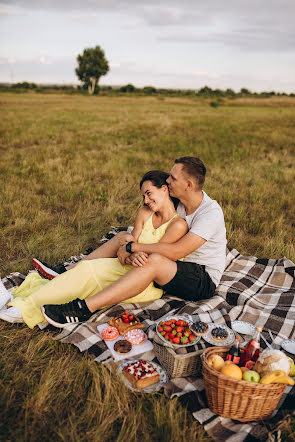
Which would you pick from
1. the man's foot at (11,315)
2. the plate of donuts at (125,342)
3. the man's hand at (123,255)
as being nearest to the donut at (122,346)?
the plate of donuts at (125,342)

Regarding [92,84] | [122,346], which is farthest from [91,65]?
[122,346]

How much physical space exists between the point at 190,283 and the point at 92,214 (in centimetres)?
330

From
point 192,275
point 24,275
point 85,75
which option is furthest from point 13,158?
point 85,75

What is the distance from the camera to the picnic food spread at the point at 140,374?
2736 millimetres

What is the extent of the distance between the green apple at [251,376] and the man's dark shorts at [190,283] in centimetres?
134

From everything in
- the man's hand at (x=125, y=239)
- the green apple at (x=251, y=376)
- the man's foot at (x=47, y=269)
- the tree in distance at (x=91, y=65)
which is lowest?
the man's foot at (x=47, y=269)

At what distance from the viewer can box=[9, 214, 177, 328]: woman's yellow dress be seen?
3.50 meters

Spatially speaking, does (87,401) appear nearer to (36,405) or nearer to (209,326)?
(36,405)

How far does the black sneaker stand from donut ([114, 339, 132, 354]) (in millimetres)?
436

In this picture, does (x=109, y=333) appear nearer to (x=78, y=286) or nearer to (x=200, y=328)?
(x=78, y=286)

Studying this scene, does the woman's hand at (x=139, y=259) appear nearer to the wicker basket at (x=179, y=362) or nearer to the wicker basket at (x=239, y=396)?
the wicker basket at (x=179, y=362)

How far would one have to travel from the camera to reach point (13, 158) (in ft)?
32.6

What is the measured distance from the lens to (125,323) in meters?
3.41

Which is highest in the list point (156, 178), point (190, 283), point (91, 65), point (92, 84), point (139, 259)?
A: point (91, 65)
